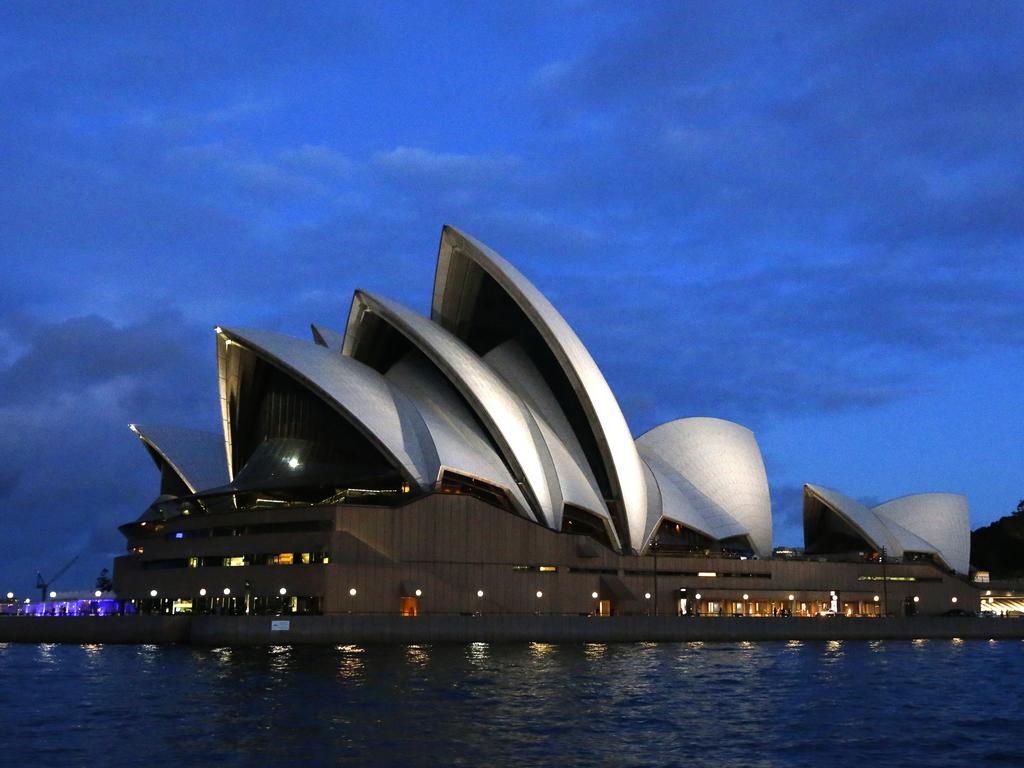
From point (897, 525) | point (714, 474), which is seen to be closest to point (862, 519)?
point (897, 525)

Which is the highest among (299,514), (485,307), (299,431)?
(485,307)

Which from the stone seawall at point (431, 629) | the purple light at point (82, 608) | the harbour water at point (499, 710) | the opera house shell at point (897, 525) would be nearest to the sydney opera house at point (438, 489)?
the purple light at point (82, 608)

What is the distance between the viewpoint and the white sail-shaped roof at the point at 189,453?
243 feet

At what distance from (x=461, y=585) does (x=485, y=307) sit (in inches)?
682

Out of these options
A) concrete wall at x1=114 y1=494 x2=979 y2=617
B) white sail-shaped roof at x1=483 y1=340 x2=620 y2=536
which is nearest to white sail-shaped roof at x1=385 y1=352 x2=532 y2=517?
concrete wall at x1=114 y1=494 x2=979 y2=617

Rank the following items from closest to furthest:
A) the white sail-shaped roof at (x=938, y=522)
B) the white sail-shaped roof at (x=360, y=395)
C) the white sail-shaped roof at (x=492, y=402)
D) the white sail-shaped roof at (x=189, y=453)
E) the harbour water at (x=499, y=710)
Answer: the harbour water at (x=499, y=710), the white sail-shaped roof at (x=360, y=395), the white sail-shaped roof at (x=492, y=402), the white sail-shaped roof at (x=189, y=453), the white sail-shaped roof at (x=938, y=522)

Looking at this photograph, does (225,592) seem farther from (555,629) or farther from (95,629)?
(555,629)

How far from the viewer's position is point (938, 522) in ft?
297

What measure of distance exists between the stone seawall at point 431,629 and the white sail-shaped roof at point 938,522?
14850 millimetres

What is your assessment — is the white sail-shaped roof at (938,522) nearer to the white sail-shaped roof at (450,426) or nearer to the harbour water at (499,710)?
the white sail-shaped roof at (450,426)

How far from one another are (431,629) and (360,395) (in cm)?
1309

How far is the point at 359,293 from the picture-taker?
6812 centimetres

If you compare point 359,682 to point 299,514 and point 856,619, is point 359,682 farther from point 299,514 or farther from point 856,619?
point 856,619

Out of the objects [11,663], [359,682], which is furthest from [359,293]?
[359,682]
